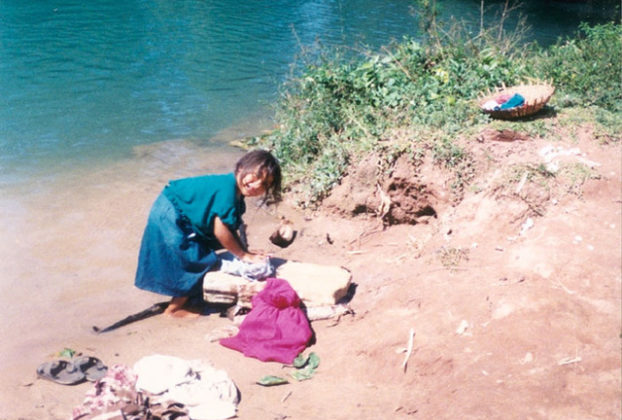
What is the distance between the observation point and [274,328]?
386 cm

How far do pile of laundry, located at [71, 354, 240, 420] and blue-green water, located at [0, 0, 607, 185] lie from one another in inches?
167

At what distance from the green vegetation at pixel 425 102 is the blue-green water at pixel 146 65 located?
5.65ft

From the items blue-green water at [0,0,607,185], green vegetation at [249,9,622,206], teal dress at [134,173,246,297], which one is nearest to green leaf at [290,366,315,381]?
teal dress at [134,173,246,297]

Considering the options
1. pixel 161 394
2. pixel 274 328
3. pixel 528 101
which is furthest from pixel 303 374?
pixel 528 101

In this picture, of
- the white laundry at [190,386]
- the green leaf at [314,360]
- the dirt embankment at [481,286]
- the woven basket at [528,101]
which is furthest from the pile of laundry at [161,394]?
the woven basket at [528,101]

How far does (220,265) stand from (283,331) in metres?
0.77

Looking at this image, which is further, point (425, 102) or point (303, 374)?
point (425, 102)

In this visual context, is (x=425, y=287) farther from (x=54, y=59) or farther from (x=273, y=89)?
(x=54, y=59)

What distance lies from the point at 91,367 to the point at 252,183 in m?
1.48

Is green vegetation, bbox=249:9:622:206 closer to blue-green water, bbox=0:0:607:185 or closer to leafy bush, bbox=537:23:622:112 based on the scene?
leafy bush, bbox=537:23:622:112

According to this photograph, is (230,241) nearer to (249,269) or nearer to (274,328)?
(249,269)

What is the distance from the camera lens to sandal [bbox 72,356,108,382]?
3.60 meters

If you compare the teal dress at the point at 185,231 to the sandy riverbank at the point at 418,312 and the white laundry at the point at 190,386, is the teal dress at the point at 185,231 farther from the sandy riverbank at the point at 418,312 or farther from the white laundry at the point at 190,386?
the white laundry at the point at 190,386

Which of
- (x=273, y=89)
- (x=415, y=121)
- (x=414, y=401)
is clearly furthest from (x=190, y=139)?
(x=414, y=401)
